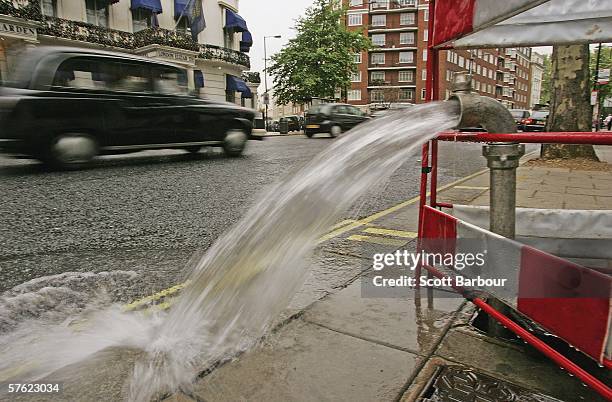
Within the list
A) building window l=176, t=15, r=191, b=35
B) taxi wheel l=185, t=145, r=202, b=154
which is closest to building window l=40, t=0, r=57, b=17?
building window l=176, t=15, r=191, b=35

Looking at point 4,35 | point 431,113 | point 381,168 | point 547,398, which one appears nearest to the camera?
point 547,398

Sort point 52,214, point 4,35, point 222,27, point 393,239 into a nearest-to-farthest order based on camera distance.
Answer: point 393,239 < point 52,214 < point 4,35 < point 222,27

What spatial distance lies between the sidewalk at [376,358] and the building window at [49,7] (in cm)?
2800

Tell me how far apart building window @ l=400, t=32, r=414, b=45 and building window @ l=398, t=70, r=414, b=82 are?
13.3 feet

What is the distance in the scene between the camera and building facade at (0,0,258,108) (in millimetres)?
22016

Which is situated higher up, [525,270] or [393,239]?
[525,270]

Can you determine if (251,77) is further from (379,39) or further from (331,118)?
(379,39)

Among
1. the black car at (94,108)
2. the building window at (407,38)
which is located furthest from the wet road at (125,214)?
the building window at (407,38)

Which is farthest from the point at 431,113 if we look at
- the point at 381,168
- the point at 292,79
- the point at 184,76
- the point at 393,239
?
the point at 292,79

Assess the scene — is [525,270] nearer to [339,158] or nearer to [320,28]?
[339,158]

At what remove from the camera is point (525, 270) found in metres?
1.60

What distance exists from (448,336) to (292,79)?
122 feet

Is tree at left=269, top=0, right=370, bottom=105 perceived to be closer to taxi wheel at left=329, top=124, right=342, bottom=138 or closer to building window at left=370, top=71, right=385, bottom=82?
taxi wheel at left=329, top=124, right=342, bottom=138

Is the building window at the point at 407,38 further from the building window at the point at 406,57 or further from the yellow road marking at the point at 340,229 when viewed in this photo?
the yellow road marking at the point at 340,229
